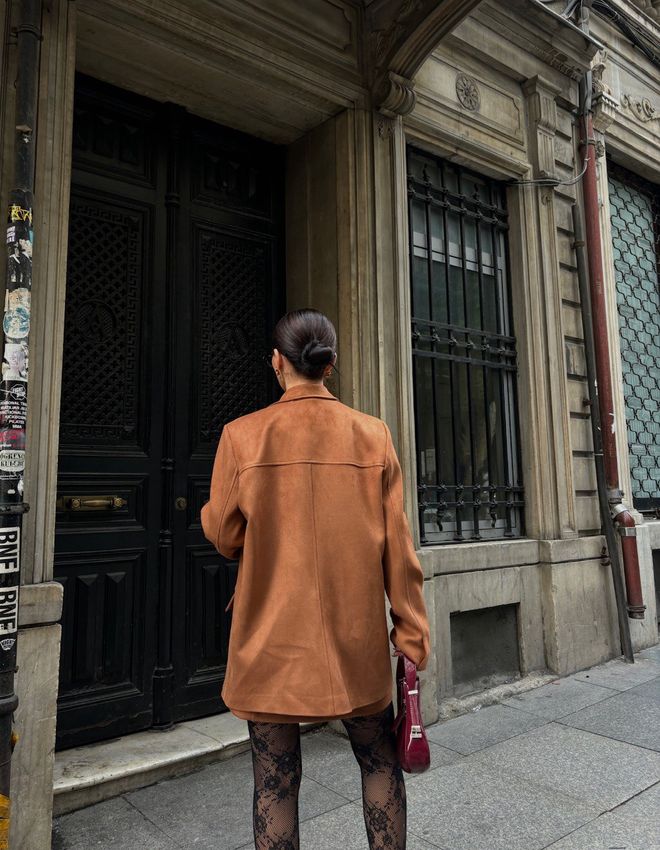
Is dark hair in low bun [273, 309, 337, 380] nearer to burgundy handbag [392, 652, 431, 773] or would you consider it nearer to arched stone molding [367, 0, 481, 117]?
burgundy handbag [392, 652, 431, 773]

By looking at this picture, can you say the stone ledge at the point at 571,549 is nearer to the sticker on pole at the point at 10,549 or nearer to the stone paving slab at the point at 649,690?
the stone paving slab at the point at 649,690

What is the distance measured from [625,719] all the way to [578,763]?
0.86 metres

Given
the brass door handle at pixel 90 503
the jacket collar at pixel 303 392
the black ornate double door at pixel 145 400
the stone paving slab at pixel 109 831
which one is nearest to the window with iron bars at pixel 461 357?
the black ornate double door at pixel 145 400

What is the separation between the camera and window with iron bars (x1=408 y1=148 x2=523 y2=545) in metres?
4.94

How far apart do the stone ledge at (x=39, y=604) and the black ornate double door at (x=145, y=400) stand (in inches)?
28.3

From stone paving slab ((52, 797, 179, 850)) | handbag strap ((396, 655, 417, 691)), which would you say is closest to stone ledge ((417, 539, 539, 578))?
stone paving slab ((52, 797, 179, 850))

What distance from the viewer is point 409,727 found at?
6.33 ft


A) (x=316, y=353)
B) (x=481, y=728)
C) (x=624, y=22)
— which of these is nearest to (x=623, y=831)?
(x=481, y=728)

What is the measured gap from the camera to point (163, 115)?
4.21 m

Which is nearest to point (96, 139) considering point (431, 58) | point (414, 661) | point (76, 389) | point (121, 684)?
point (76, 389)

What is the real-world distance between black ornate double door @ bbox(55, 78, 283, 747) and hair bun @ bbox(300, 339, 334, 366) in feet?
6.89

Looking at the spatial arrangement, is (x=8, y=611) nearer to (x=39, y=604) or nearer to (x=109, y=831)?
(x=39, y=604)

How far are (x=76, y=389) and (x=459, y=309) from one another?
10.1 feet

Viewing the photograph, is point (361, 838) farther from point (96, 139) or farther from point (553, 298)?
point (553, 298)
